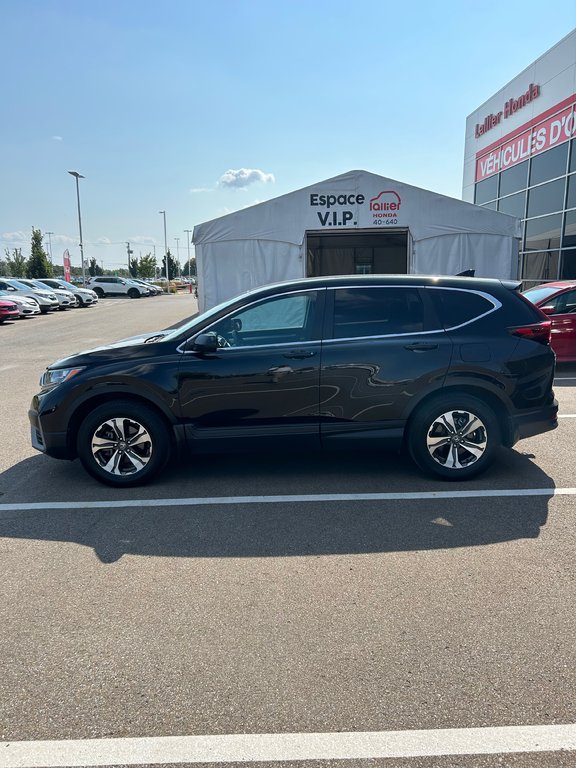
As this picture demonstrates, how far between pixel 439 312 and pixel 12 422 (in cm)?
552

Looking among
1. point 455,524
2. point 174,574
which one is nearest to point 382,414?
point 455,524

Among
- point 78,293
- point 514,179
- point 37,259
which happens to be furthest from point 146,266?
point 514,179

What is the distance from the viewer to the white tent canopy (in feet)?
48.1

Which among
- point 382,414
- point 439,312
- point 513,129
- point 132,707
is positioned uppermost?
point 513,129

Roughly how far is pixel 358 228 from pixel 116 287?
3655 cm

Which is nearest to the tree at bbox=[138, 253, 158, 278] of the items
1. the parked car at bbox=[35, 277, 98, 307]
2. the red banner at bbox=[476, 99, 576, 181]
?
the parked car at bbox=[35, 277, 98, 307]

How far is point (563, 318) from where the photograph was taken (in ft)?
31.0

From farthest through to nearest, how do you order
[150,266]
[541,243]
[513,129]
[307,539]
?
[150,266]
[513,129]
[541,243]
[307,539]

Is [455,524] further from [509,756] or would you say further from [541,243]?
[541,243]

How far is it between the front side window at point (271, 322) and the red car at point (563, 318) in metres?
6.30

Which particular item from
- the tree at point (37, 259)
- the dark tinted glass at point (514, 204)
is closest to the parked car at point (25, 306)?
the dark tinted glass at point (514, 204)

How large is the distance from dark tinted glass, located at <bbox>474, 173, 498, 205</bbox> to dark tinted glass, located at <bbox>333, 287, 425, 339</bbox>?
2094 cm

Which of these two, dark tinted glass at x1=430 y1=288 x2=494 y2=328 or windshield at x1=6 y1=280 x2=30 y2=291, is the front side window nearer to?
dark tinted glass at x1=430 y1=288 x2=494 y2=328

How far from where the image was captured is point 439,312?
4781mm
